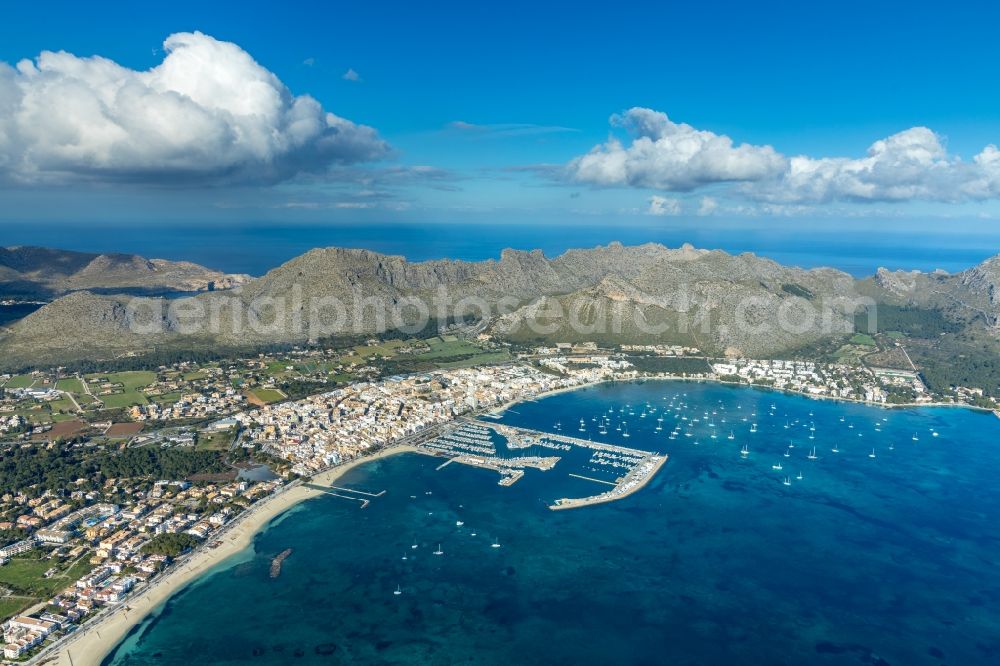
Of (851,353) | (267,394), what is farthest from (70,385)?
(851,353)

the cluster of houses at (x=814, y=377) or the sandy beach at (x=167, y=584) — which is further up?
the cluster of houses at (x=814, y=377)

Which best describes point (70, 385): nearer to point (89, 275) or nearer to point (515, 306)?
point (515, 306)

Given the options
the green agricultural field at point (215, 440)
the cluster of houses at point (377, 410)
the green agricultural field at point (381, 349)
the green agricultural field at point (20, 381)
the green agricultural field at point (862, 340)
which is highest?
the green agricultural field at point (862, 340)

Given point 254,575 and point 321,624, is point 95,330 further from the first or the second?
point 321,624

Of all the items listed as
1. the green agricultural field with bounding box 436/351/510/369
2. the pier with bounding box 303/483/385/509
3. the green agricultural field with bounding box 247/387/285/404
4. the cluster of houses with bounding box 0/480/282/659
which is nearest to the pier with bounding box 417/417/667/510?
the pier with bounding box 303/483/385/509

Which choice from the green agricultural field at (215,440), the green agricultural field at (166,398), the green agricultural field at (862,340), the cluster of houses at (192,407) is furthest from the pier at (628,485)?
the green agricultural field at (862,340)

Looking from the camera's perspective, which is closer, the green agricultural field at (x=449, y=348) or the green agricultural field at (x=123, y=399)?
the green agricultural field at (x=123, y=399)

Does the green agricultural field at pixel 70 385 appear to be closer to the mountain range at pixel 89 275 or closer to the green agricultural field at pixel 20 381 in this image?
the green agricultural field at pixel 20 381
